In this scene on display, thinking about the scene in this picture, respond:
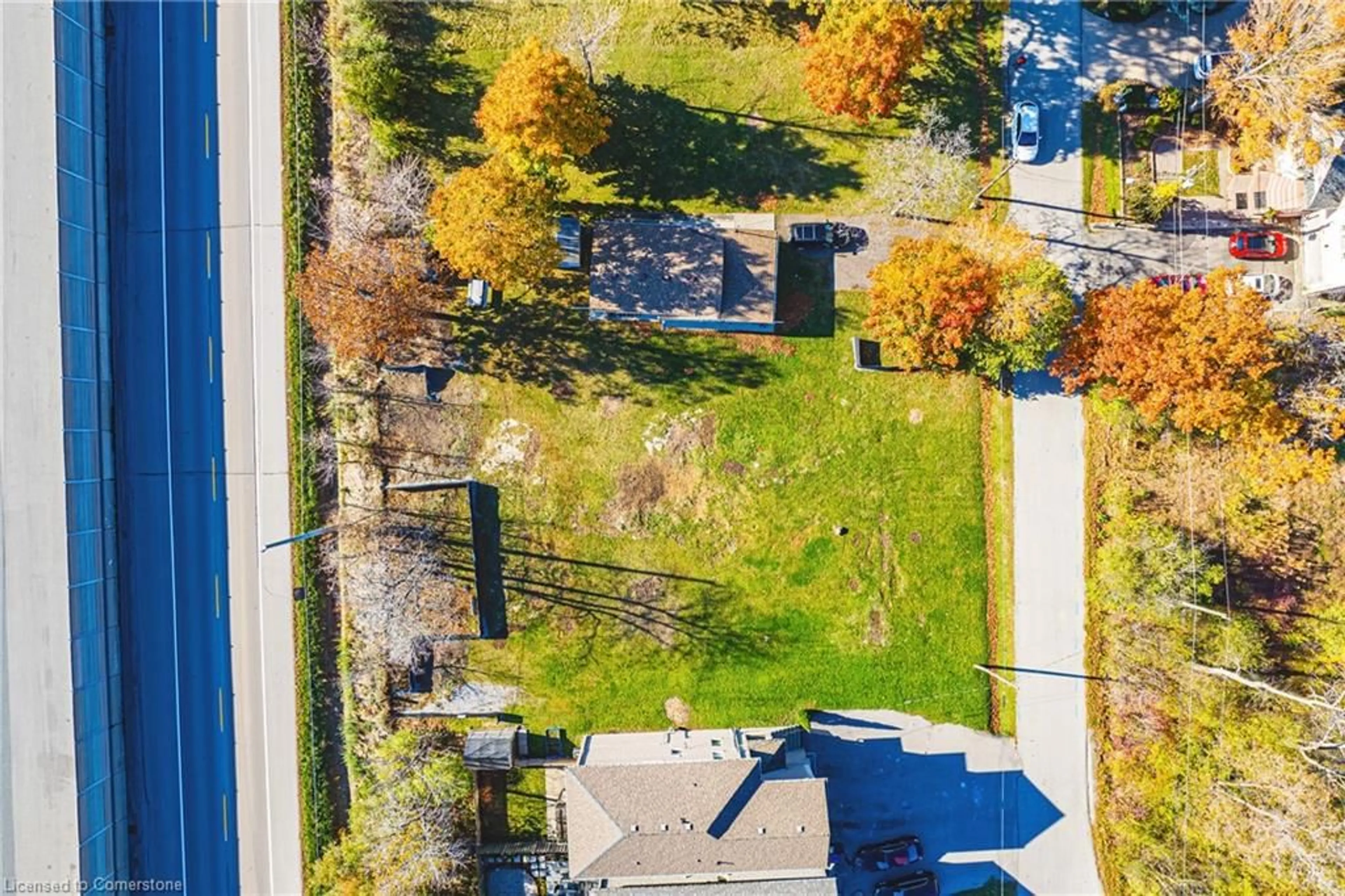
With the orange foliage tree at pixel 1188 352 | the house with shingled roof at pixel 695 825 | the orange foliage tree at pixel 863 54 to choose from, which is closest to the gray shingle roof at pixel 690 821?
the house with shingled roof at pixel 695 825

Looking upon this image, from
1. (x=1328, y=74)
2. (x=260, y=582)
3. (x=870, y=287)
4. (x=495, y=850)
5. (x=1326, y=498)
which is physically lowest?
(x=495, y=850)

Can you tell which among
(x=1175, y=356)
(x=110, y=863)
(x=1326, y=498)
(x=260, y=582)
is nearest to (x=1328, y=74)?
(x=1175, y=356)

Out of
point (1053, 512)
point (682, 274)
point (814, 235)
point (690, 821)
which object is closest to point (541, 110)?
point (682, 274)

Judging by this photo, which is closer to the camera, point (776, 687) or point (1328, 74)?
point (1328, 74)

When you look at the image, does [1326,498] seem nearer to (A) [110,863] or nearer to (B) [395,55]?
(B) [395,55]

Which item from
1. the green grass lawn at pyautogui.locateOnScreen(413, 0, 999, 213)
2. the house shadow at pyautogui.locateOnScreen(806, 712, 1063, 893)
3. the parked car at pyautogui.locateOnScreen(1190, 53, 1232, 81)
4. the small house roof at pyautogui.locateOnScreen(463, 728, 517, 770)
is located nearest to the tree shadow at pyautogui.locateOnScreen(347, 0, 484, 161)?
the green grass lawn at pyautogui.locateOnScreen(413, 0, 999, 213)

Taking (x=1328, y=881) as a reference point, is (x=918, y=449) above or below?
above

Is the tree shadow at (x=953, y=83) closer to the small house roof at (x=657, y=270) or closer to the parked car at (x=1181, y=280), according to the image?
the parked car at (x=1181, y=280)
